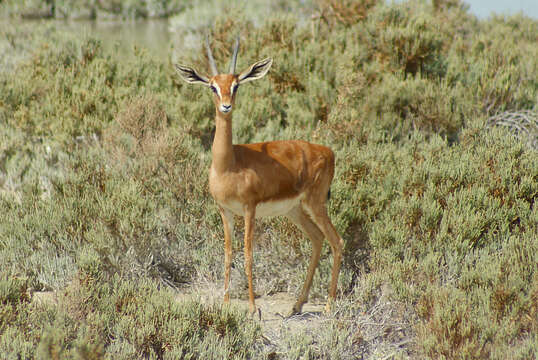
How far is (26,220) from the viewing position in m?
6.25

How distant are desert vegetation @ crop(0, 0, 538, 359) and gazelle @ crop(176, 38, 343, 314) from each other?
0.59 m

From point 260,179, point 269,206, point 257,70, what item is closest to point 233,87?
point 257,70

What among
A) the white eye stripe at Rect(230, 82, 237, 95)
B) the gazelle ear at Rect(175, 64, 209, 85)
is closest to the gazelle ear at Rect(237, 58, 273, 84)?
the white eye stripe at Rect(230, 82, 237, 95)

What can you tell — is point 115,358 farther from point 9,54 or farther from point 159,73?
point 9,54

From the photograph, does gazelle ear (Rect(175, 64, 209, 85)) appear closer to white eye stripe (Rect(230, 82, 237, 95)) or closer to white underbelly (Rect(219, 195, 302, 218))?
white eye stripe (Rect(230, 82, 237, 95))

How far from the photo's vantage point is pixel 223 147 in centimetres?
471

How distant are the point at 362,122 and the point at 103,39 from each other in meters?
6.02

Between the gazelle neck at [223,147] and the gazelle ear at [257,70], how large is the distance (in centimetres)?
37

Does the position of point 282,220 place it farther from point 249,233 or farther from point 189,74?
point 189,74

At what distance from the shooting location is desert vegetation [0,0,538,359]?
441 centimetres

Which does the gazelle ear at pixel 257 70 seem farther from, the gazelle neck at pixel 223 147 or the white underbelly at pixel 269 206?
the white underbelly at pixel 269 206

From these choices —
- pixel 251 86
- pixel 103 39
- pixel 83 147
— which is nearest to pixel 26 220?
pixel 83 147

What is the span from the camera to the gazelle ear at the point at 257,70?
4750 mm

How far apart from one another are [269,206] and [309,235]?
75 centimetres
